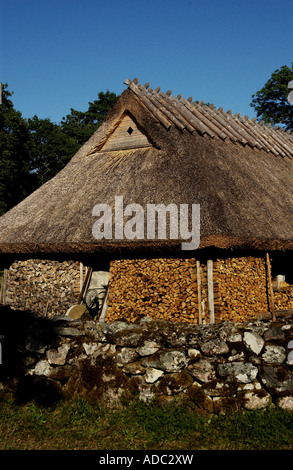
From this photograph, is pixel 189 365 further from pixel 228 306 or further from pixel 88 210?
pixel 88 210

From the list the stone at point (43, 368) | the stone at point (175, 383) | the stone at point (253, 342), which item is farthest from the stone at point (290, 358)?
the stone at point (43, 368)

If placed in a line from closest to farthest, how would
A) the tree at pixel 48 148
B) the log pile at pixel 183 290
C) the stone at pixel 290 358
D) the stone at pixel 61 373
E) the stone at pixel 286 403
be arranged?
the stone at pixel 286 403 → the stone at pixel 290 358 → the stone at pixel 61 373 → the log pile at pixel 183 290 → the tree at pixel 48 148

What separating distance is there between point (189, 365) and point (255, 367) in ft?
3.08

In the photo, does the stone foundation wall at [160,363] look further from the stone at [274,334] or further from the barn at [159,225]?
the barn at [159,225]

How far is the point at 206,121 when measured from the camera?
12.6 m

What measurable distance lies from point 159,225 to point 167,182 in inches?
58.6

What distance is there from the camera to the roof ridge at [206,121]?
11648 mm

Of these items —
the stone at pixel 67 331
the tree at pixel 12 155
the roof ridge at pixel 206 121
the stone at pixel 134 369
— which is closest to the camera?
the stone at pixel 134 369

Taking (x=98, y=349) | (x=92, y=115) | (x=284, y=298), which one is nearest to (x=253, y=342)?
(x=98, y=349)

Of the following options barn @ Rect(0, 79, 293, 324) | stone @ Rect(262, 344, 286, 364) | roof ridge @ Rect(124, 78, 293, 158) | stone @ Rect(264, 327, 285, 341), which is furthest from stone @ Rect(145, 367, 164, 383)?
roof ridge @ Rect(124, 78, 293, 158)

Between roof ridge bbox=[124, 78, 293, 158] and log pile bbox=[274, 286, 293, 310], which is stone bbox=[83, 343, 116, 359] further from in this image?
roof ridge bbox=[124, 78, 293, 158]

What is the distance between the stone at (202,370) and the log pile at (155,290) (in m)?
2.75

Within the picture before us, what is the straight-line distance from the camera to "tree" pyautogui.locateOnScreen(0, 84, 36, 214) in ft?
81.7
